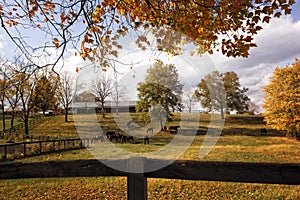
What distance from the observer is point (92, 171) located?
8.95 feet

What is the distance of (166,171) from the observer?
101 inches

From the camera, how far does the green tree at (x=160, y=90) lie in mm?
16172

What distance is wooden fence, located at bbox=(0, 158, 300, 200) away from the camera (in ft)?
7.56

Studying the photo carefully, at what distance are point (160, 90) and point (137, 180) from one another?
15712mm

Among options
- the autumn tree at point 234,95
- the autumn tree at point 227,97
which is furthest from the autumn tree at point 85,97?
the autumn tree at point 234,95

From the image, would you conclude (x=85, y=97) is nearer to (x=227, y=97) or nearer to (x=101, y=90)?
(x=101, y=90)

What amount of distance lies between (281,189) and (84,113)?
60.0ft

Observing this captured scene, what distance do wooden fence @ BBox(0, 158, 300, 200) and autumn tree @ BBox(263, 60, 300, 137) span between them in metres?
22.3

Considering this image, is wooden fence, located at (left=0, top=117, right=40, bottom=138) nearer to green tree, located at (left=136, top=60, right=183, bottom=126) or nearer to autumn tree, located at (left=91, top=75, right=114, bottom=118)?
autumn tree, located at (left=91, top=75, right=114, bottom=118)

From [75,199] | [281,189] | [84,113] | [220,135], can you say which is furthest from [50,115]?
[281,189]

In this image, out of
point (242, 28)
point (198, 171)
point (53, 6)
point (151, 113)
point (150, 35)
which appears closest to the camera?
point (198, 171)

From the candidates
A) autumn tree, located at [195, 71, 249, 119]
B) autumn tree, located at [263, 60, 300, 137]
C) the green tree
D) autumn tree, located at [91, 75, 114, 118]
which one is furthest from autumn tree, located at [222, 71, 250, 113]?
autumn tree, located at [91, 75, 114, 118]

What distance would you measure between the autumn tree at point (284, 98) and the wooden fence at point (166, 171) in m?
22.3

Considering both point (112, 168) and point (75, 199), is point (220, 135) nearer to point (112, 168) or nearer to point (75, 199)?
point (75, 199)
